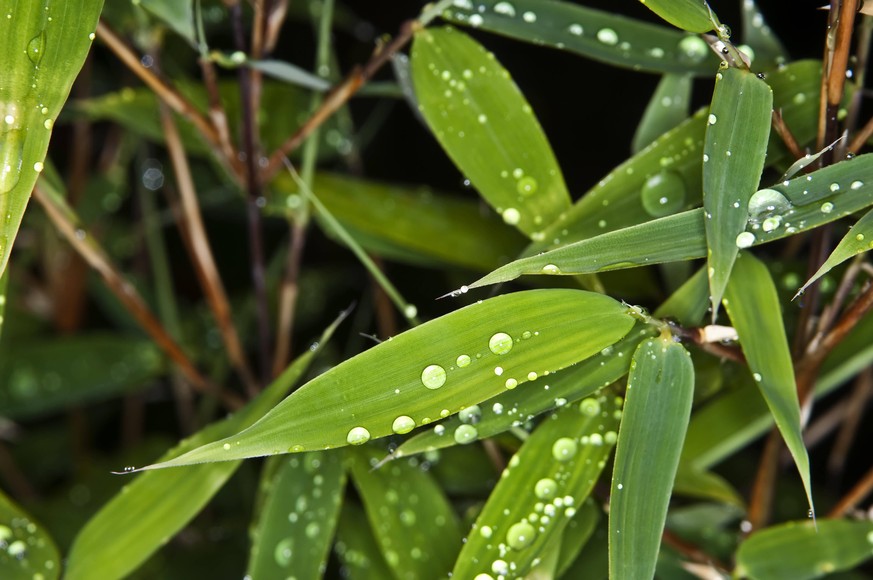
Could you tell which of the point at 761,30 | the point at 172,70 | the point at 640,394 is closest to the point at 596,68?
the point at 761,30

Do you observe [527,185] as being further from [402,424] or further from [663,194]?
[402,424]

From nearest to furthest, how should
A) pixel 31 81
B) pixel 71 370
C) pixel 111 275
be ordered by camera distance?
pixel 31 81 < pixel 111 275 < pixel 71 370

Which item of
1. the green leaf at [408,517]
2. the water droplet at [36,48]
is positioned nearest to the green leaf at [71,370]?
the green leaf at [408,517]

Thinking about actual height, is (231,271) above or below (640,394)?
below

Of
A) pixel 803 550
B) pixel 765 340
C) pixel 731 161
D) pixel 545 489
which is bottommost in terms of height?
pixel 803 550

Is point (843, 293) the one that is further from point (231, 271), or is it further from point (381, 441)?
point (231, 271)

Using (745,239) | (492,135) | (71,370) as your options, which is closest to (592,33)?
(492,135)
